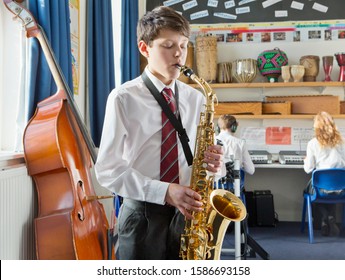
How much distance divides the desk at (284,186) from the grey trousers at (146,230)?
4.13 meters

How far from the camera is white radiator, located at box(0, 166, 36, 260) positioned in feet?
7.25

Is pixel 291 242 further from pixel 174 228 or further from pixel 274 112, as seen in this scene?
pixel 174 228

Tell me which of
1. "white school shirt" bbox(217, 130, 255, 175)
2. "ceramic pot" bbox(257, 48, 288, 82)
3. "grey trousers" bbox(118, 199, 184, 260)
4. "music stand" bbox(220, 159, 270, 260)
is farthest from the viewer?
"ceramic pot" bbox(257, 48, 288, 82)

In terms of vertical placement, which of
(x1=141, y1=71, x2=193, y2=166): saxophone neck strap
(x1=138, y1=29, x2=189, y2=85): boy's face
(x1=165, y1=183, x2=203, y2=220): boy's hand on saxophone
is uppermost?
(x1=138, y1=29, x2=189, y2=85): boy's face

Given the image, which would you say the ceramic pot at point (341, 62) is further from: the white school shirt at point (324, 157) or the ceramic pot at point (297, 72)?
the white school shirt at point (324, 157)

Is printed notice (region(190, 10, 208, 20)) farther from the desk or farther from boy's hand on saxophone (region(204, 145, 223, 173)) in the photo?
boy's hand on saxophone (region(204, 145, 223, 173))

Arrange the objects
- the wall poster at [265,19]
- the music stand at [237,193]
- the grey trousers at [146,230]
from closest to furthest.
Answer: the grey trousers at [146,230] → the music stand at [237,193] → the wall poster at [265,19]

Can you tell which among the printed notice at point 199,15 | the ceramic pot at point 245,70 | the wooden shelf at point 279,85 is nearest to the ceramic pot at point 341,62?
the wooden shelf at point 279,85

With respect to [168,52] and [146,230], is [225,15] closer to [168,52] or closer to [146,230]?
[168,52]

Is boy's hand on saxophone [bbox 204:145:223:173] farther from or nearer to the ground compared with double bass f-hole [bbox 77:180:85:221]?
farther from the ground

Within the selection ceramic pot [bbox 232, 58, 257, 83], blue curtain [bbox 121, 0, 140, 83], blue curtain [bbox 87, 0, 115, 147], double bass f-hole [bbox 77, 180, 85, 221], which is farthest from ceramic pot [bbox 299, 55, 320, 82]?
double bass f-hole [bbox 77, 180, 85, 221]

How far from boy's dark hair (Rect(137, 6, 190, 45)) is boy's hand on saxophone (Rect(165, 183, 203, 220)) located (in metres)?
0.57

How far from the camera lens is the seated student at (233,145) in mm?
4488

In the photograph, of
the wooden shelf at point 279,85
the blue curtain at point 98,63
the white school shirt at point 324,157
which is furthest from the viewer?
the wooden shelf at point 279,85
